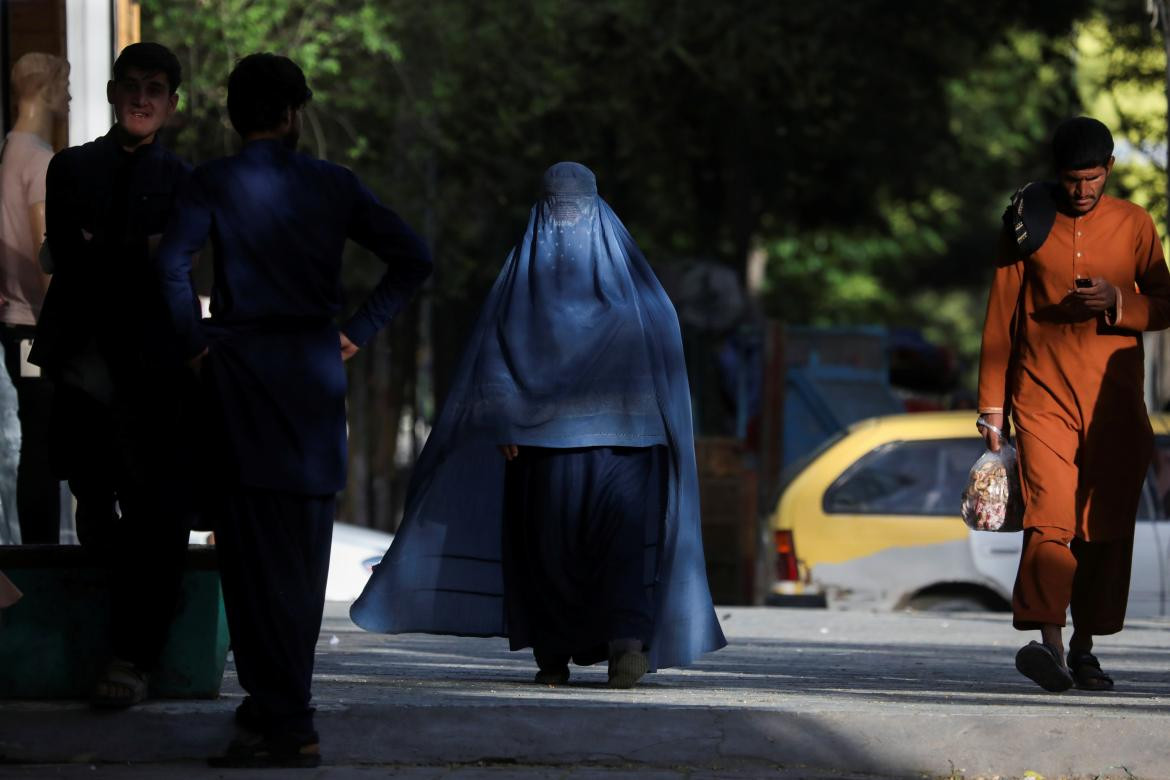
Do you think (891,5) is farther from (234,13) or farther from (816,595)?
(816,595)

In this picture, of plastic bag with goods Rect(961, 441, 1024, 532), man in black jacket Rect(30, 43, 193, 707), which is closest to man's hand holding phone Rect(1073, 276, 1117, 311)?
plastic bag with goods Rect(961, 441, 1024, 532)

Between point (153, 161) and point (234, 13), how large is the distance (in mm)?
10126

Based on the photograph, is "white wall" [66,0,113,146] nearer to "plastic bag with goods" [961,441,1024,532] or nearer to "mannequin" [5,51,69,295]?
"mannequin" [5,51,69,295]

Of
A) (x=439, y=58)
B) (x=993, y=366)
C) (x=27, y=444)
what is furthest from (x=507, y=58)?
(x=993, y=366)

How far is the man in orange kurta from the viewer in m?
6.75

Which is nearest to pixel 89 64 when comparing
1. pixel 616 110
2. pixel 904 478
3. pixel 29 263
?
pixel 29 263

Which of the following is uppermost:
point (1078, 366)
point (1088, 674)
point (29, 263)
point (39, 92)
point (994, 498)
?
point (39, 92)

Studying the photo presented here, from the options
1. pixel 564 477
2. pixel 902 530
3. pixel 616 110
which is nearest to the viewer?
pixel 564 477

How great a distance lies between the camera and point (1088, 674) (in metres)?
6.82

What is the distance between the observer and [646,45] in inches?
819

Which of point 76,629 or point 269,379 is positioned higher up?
point 269,379

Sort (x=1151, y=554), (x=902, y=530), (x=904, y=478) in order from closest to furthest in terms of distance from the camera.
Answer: (x=1151, y=554) → (x=902, y=530) → (x=904, y=478)

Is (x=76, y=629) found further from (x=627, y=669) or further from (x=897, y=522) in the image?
(x=897, y=522)

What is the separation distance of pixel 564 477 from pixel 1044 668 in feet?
5.35
